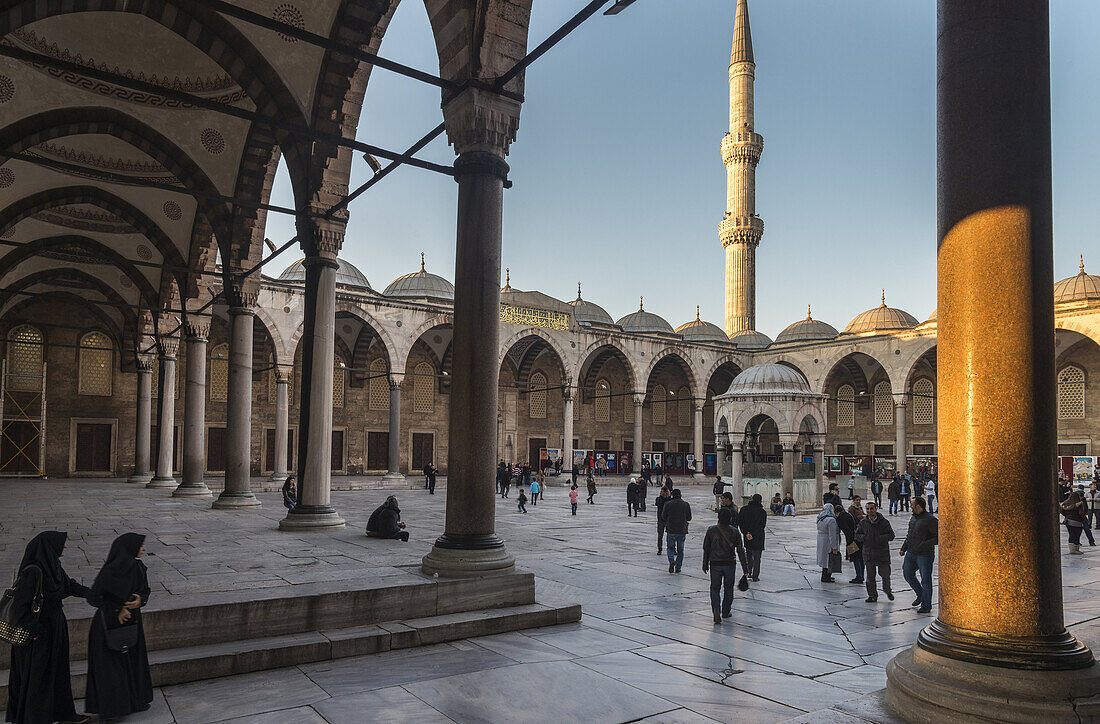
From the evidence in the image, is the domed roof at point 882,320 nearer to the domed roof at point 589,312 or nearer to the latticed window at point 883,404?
the latticed window at point 883,404

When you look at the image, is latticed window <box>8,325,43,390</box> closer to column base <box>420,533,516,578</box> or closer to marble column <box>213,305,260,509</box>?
marble column <box>213,305,260,509</box>

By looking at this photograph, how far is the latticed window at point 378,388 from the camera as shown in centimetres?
3048

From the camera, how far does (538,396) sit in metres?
35.0

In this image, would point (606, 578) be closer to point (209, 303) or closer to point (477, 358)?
point (477, 358)

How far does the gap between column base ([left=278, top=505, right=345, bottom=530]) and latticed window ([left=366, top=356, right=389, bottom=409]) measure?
68.8 feet

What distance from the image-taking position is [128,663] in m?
4.01

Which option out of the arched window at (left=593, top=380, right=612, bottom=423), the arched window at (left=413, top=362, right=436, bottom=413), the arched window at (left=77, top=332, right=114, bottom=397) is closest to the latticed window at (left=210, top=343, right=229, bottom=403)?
the arched window at (left=77, top=332, right=114, bottom=397)

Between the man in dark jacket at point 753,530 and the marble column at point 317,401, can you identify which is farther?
the marble column at point 317,401

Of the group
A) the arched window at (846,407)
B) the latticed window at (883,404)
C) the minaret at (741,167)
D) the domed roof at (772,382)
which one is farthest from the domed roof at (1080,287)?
the domed roof at (772,382)

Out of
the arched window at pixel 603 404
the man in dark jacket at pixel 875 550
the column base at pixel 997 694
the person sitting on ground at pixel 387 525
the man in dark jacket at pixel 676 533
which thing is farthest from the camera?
the arched window at pixel 603 404

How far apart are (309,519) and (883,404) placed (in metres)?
33.9

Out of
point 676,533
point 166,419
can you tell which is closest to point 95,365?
point 166,419

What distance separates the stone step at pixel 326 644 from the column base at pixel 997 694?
328 cm

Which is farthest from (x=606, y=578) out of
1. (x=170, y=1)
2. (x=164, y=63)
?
(x=164, y=63)
